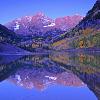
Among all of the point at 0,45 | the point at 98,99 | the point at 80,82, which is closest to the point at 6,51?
the point at 0,45

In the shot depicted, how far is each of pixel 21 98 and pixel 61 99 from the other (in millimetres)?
3069

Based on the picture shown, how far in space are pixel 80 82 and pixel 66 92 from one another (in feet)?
23.9

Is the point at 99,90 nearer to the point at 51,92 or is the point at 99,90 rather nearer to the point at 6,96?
the point at 51,92

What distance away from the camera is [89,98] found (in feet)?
79.3

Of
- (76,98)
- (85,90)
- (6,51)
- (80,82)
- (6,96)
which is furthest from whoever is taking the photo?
(6,51)

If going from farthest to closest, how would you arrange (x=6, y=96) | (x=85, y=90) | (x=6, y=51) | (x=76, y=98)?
(x=6, y=51)
(x=85, y=90)
(x=6, y=96)
(x=76, y=98)

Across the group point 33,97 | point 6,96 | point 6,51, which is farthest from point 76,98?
point 6,51

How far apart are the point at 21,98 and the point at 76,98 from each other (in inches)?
159

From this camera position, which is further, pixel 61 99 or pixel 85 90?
pixel 85 90

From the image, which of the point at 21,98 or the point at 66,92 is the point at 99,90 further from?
the point at 21,98

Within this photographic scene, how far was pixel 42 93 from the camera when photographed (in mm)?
27625

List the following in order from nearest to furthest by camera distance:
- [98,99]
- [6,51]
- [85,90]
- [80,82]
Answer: [98,99] < [85,90] < [80,82] < [6,51]

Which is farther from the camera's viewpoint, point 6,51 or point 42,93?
point 6,51

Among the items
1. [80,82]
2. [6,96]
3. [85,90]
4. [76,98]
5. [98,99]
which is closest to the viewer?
[98,99]
